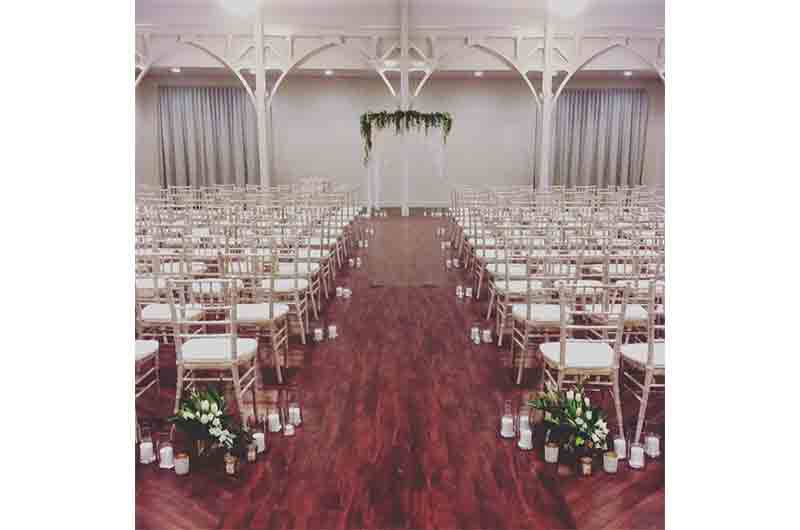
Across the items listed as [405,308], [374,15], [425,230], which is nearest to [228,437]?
[405,308]

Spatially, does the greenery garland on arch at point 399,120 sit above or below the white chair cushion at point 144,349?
above

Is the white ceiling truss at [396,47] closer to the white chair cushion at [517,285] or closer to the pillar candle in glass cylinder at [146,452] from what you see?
the white chair cushion at [517,285]

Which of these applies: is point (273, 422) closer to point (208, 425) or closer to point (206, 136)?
point (208, 425)

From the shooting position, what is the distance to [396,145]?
17625 mm

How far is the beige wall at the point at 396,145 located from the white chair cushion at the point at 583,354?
1399cm

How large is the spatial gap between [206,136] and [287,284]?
1332cm

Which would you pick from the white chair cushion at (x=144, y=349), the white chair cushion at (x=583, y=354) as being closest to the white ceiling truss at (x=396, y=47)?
the white chair cushion at (x=583, y=354)

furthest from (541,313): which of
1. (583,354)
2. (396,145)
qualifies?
(396,145)

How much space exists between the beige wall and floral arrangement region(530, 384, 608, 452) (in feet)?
47.1

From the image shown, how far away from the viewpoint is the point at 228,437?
12.1 ft

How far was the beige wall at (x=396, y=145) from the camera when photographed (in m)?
17.9
